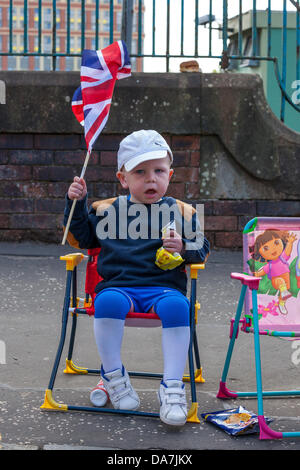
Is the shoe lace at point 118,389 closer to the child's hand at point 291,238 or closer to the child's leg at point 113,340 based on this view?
the child's leg at point 113,340

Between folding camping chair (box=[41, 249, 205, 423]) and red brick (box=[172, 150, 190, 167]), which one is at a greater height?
red brick (box=[172, 150, 190, 167])

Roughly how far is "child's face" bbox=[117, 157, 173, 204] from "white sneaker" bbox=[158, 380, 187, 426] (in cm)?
86

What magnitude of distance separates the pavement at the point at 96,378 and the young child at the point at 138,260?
158 millimetres

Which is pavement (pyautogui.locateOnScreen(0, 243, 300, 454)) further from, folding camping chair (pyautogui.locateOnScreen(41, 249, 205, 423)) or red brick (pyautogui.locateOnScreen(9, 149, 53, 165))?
red brick (pyautogui.locateOnScreen(9, 149, 53, 165))

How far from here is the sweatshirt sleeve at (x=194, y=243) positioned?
309 centimetres

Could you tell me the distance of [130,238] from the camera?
125 inches

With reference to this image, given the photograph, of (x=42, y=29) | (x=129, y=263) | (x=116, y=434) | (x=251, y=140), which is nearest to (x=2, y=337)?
(x=129, y=263)

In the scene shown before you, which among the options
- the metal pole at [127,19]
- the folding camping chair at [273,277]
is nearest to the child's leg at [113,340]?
the folding camping chair at [273,277]

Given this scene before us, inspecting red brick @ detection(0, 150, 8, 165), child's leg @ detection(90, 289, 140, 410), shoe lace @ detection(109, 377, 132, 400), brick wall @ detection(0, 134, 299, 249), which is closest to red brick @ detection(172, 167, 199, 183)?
brick wall @ detection(0, 134, 299, 249)

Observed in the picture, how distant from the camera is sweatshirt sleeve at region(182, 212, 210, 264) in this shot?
3.09 meters

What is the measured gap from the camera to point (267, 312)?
10.7ft

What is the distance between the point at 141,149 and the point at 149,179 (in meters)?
0.14

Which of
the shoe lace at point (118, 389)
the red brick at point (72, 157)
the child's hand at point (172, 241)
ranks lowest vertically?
the shoe lace at point (118, 389)

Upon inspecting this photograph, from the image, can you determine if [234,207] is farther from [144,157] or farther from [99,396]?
[99,396]
